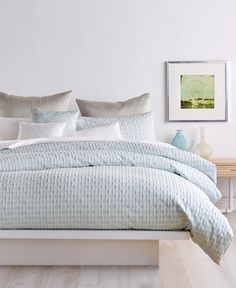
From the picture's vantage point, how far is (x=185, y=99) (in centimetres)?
579

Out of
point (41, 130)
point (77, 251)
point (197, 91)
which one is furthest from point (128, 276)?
point (197, 91)

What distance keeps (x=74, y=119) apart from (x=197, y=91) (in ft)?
4.36

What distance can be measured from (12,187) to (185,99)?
272 centimetres

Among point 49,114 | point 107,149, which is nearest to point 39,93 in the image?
point 49,114

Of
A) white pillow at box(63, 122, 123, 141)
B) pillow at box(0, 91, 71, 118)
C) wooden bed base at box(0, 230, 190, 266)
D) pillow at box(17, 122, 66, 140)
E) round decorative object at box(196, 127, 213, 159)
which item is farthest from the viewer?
round decorative object at box(196, 127, 213, 159)

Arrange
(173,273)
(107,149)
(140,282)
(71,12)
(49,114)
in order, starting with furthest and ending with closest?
(71,12) → (49,114) → (107,149) → (173,273) → (140,282)

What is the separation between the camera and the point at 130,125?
5.10 meters

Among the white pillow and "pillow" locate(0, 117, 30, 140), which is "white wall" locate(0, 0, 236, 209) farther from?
the white pillow

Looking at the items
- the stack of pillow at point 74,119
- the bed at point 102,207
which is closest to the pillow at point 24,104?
the stack of pillow at point 74,119

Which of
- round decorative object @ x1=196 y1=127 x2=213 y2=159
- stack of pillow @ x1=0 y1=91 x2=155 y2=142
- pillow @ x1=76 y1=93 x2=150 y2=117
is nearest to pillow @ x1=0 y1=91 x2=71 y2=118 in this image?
stack of pillow @ x1=0 y1=91 x2=155 y2=142

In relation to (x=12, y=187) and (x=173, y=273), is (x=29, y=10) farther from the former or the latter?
(x=173, y=273)

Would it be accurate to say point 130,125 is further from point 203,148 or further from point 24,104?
point 24,104

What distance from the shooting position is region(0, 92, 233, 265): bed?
3373 mm

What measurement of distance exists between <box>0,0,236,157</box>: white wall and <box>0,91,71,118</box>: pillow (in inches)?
15.9
